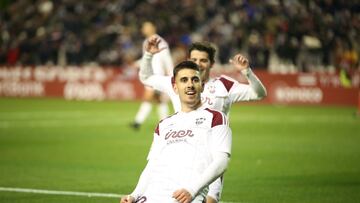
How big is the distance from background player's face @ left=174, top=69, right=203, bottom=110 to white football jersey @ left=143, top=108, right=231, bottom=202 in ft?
0.44

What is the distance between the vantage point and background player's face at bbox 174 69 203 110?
23.4 ft

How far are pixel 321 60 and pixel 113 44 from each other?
382 inches

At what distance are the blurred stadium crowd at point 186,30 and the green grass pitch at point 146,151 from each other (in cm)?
325

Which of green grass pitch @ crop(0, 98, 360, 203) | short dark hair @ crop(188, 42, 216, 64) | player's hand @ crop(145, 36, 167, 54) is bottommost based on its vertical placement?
green grass pitch @ crop(0, 98, 360, 203)

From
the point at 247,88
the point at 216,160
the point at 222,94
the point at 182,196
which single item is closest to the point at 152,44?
the point at 222,94

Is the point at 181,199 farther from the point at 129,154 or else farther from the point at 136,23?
the point at 136,23

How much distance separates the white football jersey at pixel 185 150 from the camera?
6969 millimetres

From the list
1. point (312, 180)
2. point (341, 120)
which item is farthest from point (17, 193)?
point (341, 120)

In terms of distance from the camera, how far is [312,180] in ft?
41.4

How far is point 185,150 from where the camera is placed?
7047 mm

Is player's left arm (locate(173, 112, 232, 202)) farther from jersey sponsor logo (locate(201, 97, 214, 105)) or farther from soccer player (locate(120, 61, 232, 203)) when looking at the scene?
jersey sponsor logo (locate(201, 97, 214, 105))

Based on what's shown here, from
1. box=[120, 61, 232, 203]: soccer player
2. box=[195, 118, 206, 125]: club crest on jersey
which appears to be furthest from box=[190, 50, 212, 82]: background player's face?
box=[195, 118, 206, 125]: club crest on jersey

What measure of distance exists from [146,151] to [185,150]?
10032 mm

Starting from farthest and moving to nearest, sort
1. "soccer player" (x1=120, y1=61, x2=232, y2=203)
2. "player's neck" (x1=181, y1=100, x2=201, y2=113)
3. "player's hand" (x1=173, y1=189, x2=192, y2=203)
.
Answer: "player's neck" (x1=181, y1=100, x2=201, y2=113) → "soccer player" (x1=120, y1=61, x2=232, y2=203) → "player's hand" (x1=173, y1=189, x2=192, y2=203)
